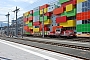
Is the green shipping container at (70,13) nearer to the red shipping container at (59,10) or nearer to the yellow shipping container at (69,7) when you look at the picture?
the yellow shipping container at (69,7)

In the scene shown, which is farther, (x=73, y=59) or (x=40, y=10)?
(x=40, y=10)

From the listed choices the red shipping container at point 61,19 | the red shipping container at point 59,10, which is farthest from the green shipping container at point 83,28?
the red shipping container at point 59,10

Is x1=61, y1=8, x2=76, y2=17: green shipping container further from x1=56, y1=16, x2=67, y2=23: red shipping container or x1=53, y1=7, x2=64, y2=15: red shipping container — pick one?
x1=53, y1=7, x2=64, y2=15: red shipping container

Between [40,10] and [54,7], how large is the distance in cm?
1730

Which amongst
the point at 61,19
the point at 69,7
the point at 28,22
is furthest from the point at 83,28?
the point at 28,22

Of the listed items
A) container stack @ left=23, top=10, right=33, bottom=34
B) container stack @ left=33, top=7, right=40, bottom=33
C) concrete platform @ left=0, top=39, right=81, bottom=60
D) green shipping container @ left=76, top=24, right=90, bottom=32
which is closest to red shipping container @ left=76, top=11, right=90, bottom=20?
green shipping container @ left=76, top=24, right=90, bottom=32

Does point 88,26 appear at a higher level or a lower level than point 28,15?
lower

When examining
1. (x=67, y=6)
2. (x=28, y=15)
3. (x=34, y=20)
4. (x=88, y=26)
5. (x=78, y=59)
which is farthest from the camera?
(x=28, y=15)

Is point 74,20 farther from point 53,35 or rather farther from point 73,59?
point 73,59

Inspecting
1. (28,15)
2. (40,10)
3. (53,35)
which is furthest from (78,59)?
(28,15)

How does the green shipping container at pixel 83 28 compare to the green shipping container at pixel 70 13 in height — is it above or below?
below

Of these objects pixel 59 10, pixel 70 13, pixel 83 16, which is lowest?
pixel 83 16

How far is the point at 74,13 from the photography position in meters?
53.8

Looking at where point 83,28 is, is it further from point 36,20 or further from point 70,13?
point 36,20
